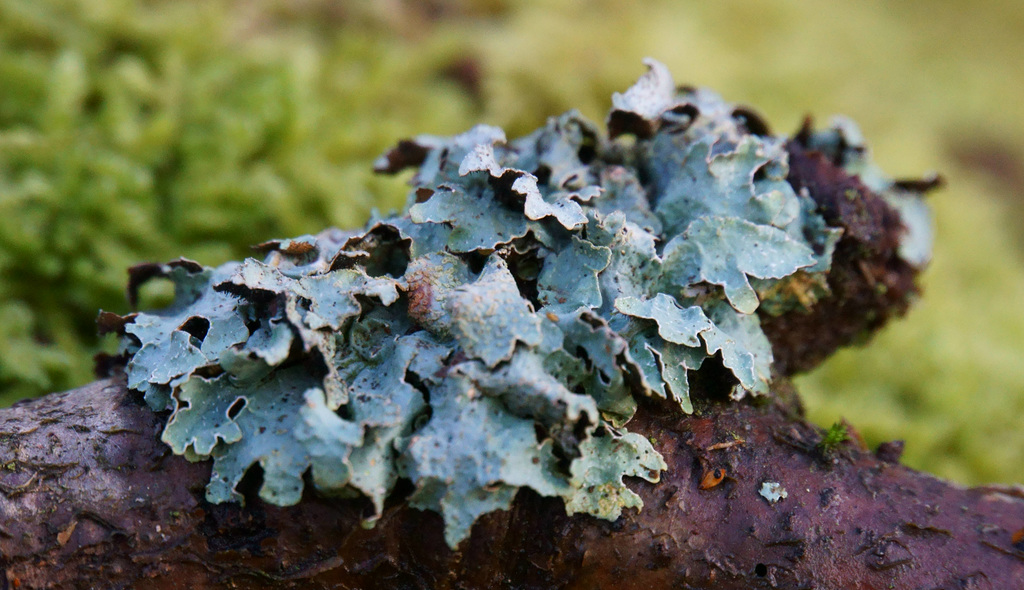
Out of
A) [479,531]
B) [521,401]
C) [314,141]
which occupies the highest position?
[521,401]

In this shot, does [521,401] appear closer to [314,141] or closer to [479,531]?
[479,531]

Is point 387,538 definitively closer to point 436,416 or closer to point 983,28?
point 436,416

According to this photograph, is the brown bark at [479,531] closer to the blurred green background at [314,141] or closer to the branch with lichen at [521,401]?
the branch with lichen at [521,401]

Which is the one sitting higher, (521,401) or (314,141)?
(521,401)

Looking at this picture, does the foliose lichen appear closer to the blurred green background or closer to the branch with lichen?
the branch with lichen

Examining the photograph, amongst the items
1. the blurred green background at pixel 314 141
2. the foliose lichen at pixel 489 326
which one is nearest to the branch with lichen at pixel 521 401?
the foliose lichen at pixel 489 326

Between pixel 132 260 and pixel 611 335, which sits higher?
pixel 611 335

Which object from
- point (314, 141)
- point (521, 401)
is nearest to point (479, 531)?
point (521, 401)

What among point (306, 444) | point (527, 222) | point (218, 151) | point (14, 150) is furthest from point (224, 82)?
point (306, 444)
